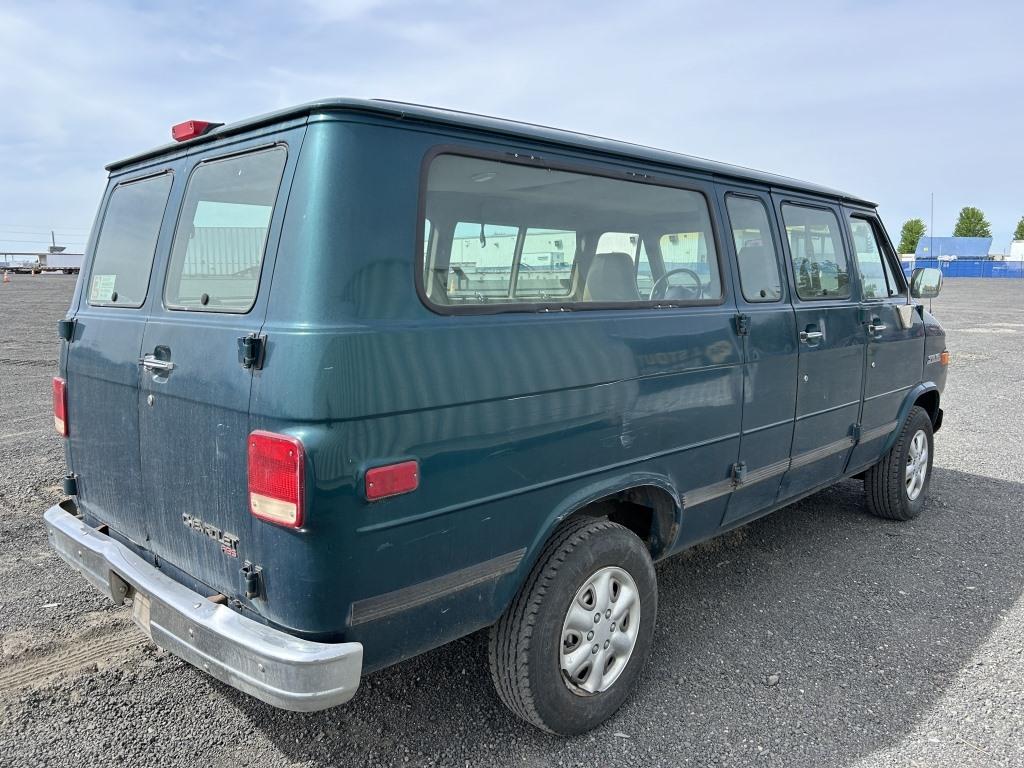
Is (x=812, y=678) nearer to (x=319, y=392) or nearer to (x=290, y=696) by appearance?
(x=290, y=696)

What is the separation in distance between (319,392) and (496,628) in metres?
1.13

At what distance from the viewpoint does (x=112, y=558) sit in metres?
2.70

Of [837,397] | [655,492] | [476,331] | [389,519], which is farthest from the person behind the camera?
[837,397]

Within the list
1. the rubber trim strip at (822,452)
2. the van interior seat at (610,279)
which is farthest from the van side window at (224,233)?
the rubber trim strip at (822,452)

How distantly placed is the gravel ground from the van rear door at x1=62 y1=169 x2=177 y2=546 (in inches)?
26.2

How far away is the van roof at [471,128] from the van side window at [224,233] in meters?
0.11

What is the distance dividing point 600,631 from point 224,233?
6.34 ft

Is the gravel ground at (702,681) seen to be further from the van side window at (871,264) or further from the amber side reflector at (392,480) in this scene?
the van side window at (871,264)

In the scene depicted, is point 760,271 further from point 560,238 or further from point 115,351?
point 115,351

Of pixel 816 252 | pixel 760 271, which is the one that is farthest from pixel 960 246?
pixel 760 271

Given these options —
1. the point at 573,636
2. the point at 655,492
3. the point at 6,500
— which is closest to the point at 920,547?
the point at 655,492

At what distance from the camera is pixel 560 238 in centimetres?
283

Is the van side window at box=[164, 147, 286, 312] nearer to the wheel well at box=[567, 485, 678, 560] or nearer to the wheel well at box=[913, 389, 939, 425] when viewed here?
the wheel well at box=[567, 485, 678, 560]

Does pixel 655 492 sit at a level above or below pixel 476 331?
below
